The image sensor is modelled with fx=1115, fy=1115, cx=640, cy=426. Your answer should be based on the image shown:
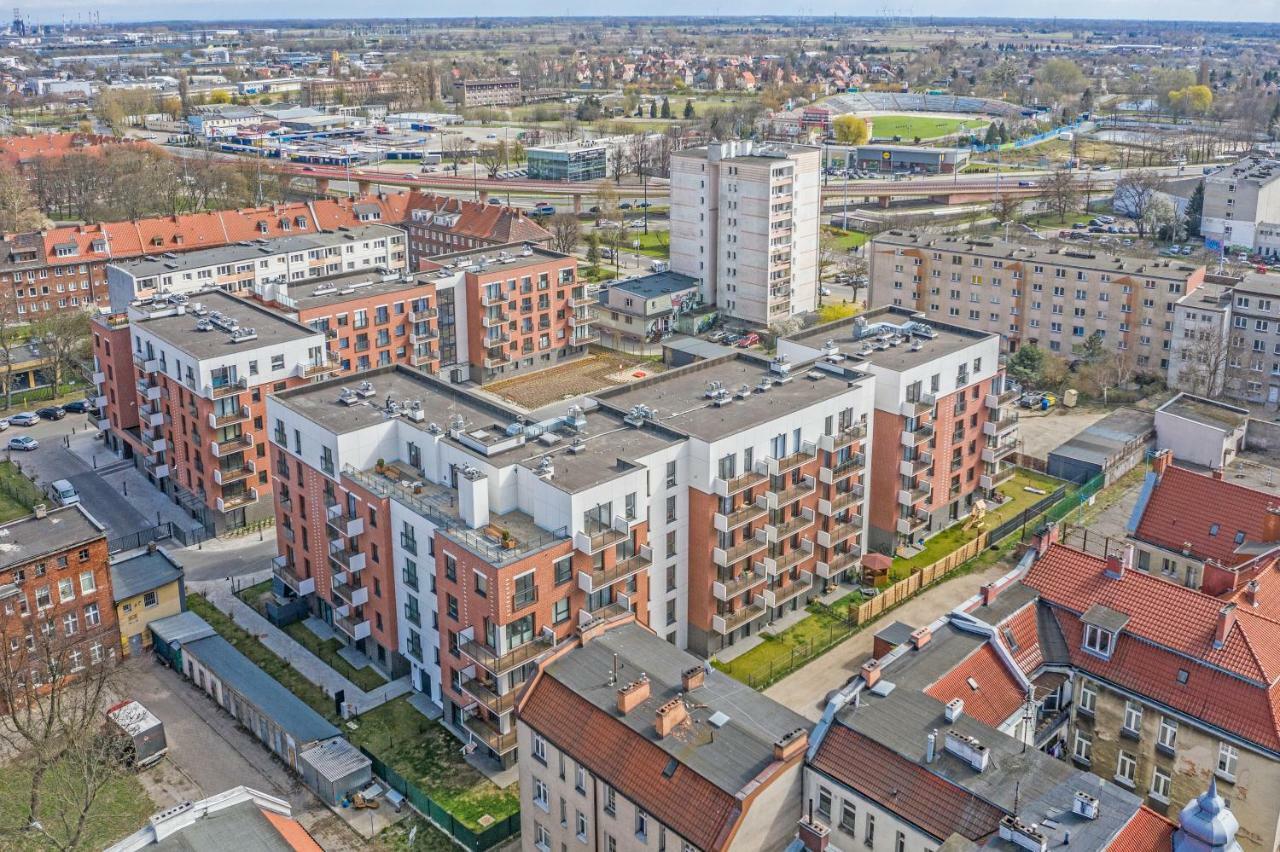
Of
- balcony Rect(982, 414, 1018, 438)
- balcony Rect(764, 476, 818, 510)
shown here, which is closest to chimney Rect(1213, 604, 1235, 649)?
balcony Rect(764, 476, 818, 510)

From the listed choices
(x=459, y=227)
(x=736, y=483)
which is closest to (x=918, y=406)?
(x=736, y=483)

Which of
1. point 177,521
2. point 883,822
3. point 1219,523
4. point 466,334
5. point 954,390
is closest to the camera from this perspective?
point 883,822

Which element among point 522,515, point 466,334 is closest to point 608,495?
point 522,515

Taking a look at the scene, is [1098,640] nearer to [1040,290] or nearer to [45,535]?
[45,535]

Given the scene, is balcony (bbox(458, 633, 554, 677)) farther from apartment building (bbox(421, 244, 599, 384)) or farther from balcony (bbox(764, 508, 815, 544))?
apartment building (bbox(421, 244, 599, 384))

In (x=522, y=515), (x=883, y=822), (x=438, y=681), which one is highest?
(x=522, y=515)

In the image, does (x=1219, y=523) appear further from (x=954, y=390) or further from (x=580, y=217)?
(x=580, y=217)
